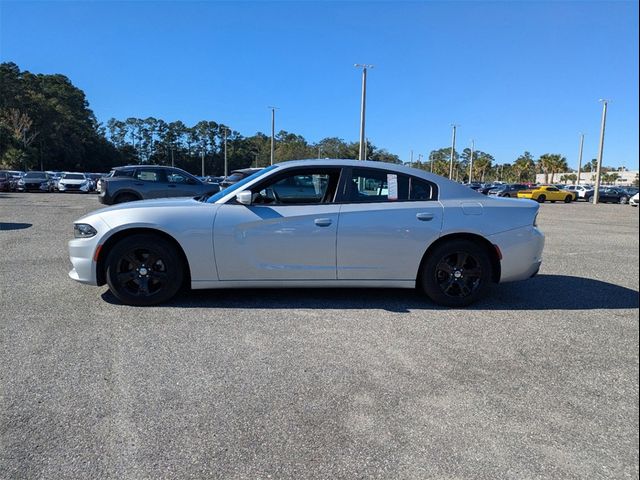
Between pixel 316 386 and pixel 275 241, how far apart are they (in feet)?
6.10

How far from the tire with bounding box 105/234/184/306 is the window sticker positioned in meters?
2.30

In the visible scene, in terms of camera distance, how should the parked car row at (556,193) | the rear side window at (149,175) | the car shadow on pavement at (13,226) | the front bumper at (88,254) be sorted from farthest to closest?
1. the parked car row at (556,193)
2. the rear side window at (149,175)
3. the car shadow on pavement at (13,226)
4. the front bumper at (88,254)

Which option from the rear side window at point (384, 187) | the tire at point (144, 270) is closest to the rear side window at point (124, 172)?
the tire at point (144, 270)

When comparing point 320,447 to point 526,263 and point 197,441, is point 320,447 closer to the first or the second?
point 197,441

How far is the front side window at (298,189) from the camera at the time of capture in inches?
186

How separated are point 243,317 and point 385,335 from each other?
1.36 m

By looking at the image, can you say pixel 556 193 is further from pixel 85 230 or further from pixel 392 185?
pixel 85 230

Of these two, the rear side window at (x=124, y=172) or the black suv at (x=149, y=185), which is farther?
the rear side window at (x=124, y=172)

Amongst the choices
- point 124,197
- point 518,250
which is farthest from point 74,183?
point 518,250

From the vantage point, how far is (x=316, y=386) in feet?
9.91

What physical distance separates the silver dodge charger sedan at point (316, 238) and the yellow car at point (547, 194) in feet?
123

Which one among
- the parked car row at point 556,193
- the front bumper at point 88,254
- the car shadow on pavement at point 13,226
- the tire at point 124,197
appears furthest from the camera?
the parked car row at point 556,193

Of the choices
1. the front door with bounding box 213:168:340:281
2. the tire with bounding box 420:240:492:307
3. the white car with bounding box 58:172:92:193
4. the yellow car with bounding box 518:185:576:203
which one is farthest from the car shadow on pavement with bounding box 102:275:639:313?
the yellow car with bounding box 518:185:576:203

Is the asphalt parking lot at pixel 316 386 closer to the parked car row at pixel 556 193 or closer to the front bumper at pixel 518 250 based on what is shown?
the front bumper at pixel 518 250
